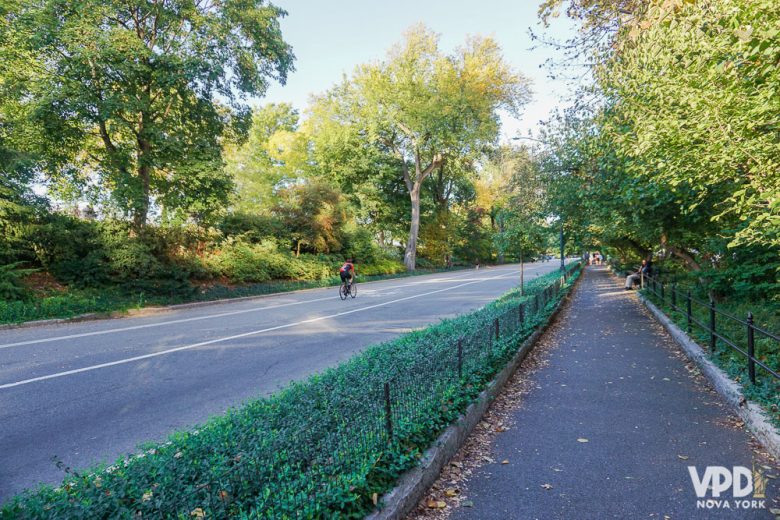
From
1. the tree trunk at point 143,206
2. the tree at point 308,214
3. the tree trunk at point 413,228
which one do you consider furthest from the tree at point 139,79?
the tree trunk at point 413,228

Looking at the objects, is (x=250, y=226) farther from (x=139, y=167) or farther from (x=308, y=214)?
(x=139, y=167)

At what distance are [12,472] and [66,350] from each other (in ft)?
17.9

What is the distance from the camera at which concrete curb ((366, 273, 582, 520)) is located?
298 centimetres

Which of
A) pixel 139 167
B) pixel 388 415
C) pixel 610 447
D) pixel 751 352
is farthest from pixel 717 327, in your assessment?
pixel 139 167

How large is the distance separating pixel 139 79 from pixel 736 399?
19.7m

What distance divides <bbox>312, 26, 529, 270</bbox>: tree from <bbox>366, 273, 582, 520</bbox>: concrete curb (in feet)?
100

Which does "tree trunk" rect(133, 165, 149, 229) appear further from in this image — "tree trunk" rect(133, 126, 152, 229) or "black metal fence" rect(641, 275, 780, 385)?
"black metal fence" rect(641, 275, 780, 385)

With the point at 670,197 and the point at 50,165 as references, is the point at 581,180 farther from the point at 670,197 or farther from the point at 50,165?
the point at 50,165

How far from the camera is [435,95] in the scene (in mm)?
33594

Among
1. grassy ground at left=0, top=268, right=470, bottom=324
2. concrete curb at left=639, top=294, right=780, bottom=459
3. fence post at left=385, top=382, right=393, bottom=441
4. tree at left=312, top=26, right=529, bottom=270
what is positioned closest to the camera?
fence post at left=385, top=382, right=393, bottom=441

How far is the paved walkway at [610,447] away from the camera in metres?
3.34

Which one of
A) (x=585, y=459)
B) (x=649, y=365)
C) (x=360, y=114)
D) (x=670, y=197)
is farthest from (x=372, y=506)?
(x=360, y=114)

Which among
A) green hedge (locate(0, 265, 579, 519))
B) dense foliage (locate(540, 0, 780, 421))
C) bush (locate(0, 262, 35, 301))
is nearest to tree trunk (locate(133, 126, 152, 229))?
bush (locate(0, 262, 35, 301))

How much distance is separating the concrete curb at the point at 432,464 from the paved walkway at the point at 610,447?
0.33m
